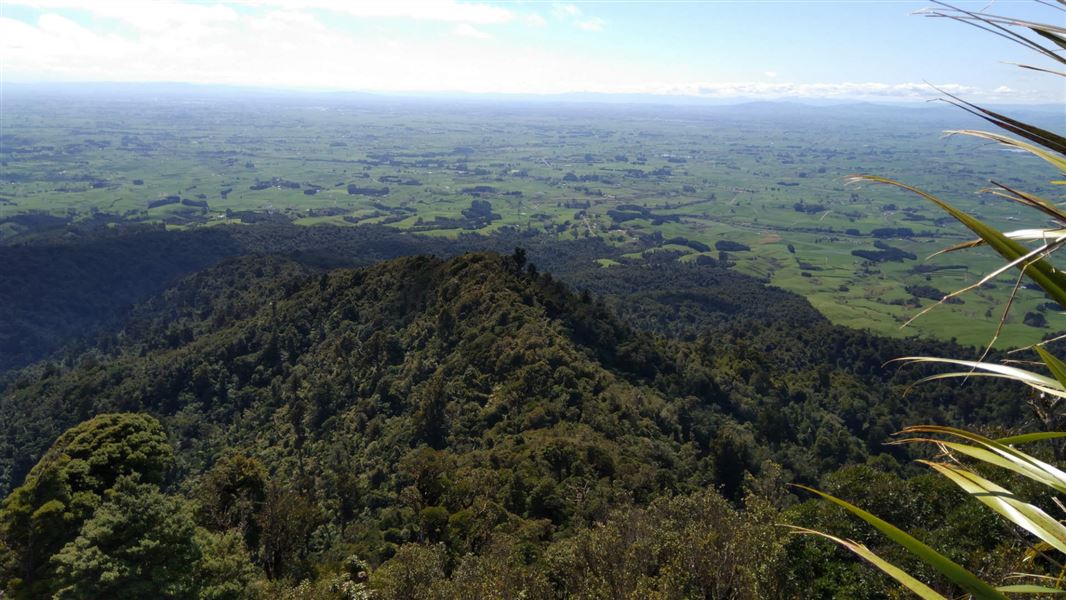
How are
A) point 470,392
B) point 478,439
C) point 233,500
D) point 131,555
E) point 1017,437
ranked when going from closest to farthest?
point 1017,437 → point 131,555 → point 233,500 → point 478,439 → point 470,392

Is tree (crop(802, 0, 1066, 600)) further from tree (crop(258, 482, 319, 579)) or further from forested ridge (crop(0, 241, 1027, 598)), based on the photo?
tree (crop(258, 482, 319, 579))

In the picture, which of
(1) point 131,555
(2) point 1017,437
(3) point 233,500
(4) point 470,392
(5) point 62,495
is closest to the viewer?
(2) point 1017,437

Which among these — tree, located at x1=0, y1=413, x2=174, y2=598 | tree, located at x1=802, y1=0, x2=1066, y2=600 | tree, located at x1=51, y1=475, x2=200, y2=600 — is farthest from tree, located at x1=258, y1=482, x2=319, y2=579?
tree, located at x1=802, y1=0, x2=1066, y2=600


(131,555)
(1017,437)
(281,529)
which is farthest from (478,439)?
(1017,437)

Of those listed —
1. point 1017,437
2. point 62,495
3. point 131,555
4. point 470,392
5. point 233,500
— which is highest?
point 1017,437

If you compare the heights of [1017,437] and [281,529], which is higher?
[1017,437]

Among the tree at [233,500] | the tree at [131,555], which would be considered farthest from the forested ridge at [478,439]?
the tree at [131,555]

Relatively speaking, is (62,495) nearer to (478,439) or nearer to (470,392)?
(478,439)

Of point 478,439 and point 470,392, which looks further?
point 470,392

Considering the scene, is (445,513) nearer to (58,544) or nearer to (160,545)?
(160,545)

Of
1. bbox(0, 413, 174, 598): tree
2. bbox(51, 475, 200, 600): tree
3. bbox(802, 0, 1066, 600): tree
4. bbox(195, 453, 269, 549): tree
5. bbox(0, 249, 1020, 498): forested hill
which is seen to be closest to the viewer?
bbox(802, 0, 1066, 600): tree
